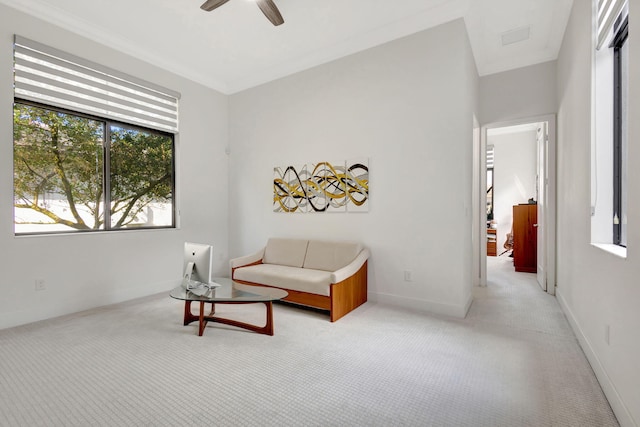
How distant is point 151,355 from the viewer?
8.16 feet

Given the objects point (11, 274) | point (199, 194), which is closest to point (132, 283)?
point (11, 274)

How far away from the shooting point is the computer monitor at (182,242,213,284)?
9.69 feet

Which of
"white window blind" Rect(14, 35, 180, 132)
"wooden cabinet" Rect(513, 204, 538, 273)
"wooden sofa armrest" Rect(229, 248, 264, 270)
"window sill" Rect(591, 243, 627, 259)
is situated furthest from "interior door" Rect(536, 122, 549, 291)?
"white window blind" Rect(14, 35, 180, 132)

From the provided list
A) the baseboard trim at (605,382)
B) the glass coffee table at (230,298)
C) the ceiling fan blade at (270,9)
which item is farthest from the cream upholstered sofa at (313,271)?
the ceiling fan blade at (270,9)

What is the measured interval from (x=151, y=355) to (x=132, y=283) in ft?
6.27

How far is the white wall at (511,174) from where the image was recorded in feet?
24.4

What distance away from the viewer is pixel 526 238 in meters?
5.57

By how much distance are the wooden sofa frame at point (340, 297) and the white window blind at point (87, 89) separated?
9.22ft

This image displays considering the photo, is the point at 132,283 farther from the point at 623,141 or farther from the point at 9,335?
the point at 623,141

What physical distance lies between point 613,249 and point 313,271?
8.91ft

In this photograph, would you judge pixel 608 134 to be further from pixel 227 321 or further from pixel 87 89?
pixel 87 89

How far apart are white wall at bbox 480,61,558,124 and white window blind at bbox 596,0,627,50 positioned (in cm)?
204

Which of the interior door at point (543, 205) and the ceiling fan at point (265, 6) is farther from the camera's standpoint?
the interior door at point (543, 205)

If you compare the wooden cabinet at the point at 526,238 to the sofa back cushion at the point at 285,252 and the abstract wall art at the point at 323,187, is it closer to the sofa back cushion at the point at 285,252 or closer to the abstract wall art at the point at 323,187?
the abstract wall art at the point at 323,187
